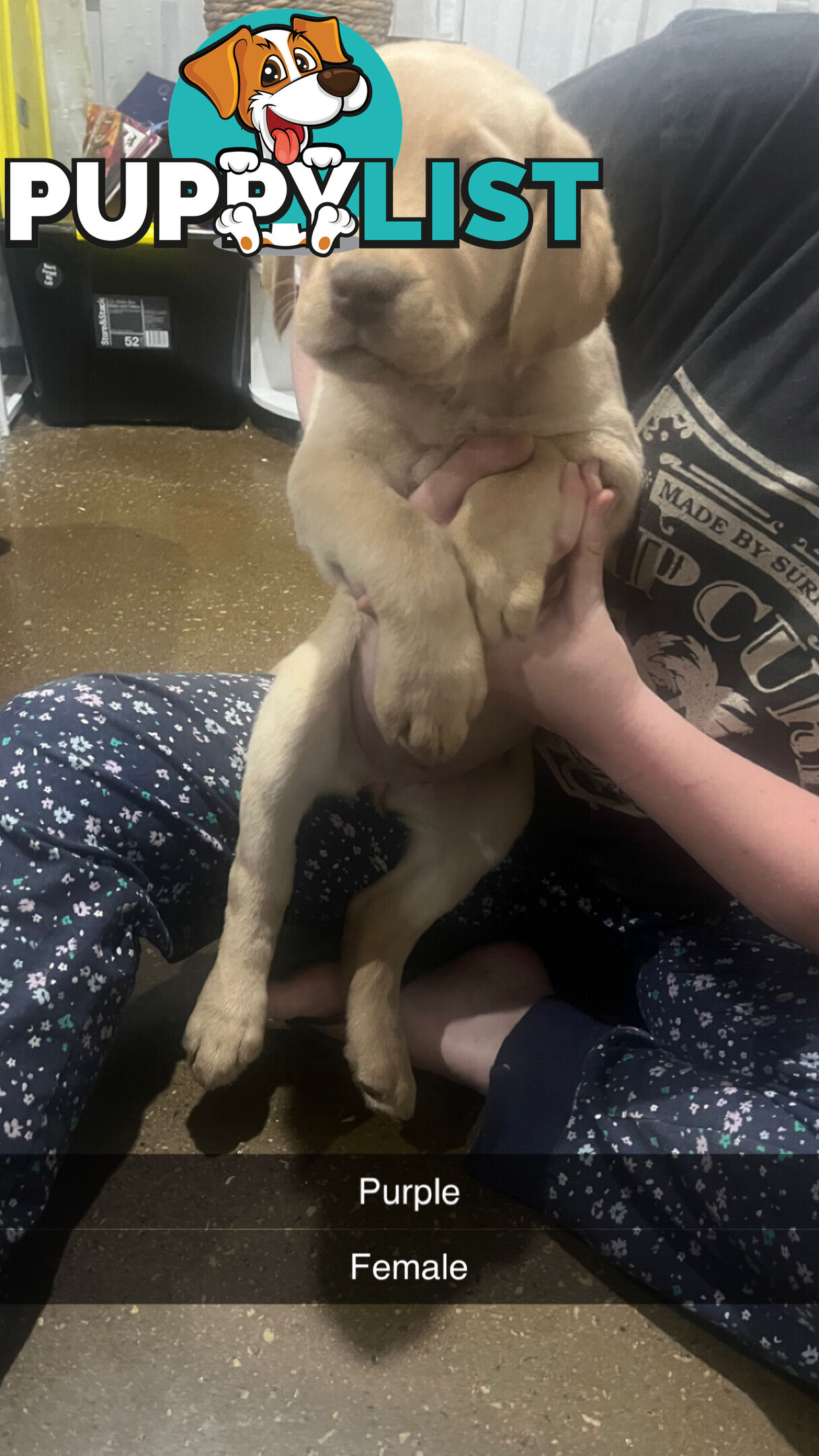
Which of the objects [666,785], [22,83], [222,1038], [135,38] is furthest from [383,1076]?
[22,83]

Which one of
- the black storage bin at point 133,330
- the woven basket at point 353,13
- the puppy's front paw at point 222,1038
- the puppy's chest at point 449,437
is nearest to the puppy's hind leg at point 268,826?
the puppy's front paw at point 222,1038

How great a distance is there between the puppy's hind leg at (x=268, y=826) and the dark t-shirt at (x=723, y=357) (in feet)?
0.82

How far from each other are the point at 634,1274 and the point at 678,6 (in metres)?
0.92

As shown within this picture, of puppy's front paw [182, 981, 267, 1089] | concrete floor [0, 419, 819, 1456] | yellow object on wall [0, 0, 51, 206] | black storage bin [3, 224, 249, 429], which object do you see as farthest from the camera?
black storage bin [3, 224, 249, 429]

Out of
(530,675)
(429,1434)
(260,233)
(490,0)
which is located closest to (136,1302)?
(429,1434)

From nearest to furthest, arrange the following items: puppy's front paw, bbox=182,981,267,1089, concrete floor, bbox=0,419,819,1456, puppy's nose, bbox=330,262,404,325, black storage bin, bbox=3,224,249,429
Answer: puppy's nose, bbox=330,262,404,325, concrete floor, bbox=0,419,819,1456, puppy's front paw, bbox=182,981,267,1089, black storage bin, bbox=3,224,249,429

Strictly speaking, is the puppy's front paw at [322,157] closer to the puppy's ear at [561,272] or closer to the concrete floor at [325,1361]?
the puppy's ear at [561,272]

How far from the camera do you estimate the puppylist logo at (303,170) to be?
1.73 ft

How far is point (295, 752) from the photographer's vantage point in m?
0.81

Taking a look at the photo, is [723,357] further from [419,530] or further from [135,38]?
[135,38]

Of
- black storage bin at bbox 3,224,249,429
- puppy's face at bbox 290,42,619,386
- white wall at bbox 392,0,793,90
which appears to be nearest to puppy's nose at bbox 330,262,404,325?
puppy's face at bbox 290,42,619,386

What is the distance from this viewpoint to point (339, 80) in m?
0.54

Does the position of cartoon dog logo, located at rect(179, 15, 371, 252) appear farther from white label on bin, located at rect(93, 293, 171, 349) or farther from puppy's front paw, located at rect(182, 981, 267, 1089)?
white label on bin, located at rect(93, 293, 171, 349)

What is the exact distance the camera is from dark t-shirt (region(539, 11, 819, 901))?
0.63 metres
